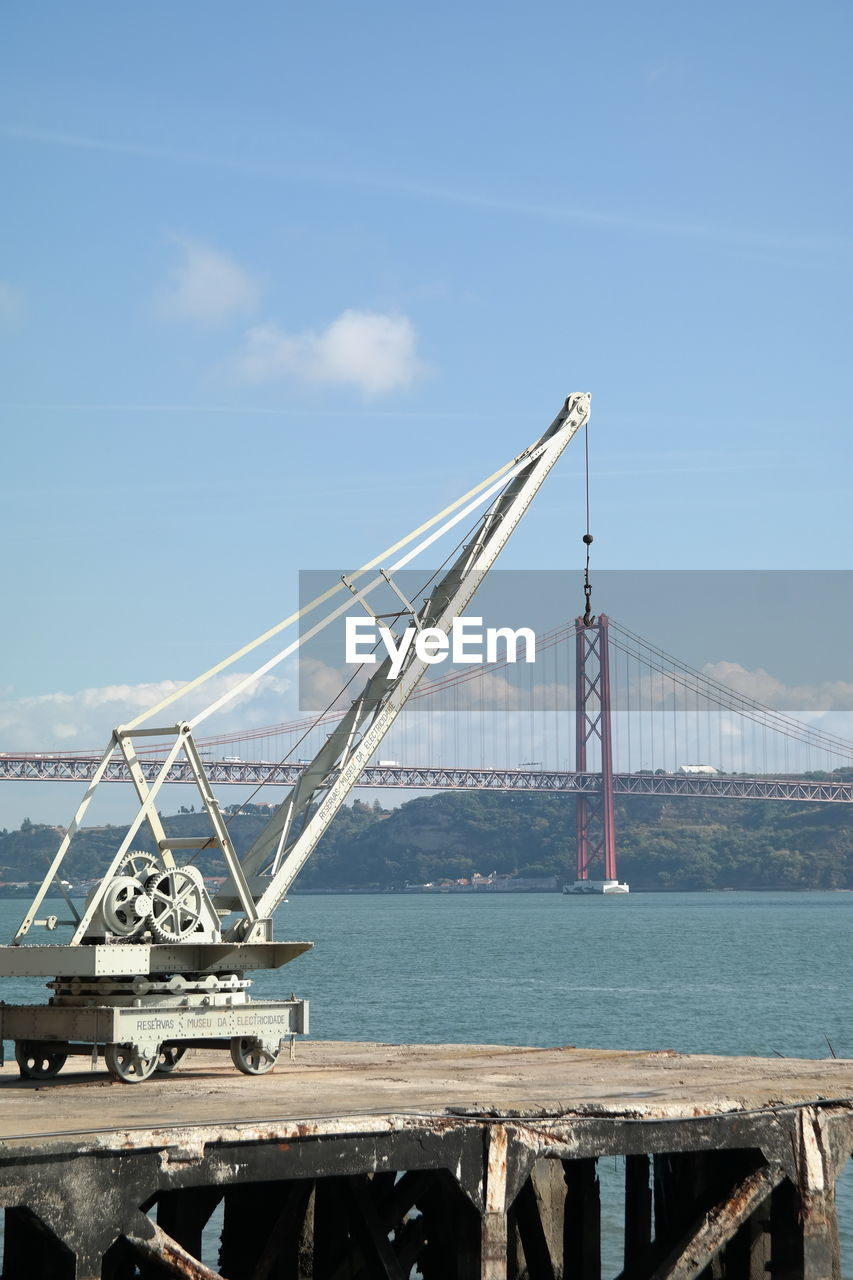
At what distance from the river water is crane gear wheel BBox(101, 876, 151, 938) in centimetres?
1074

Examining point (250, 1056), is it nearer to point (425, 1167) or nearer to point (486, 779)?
point (425, 1167)

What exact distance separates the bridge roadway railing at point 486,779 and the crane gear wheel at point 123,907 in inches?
3414

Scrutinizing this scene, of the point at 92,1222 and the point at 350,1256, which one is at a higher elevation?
the point at 92,1222

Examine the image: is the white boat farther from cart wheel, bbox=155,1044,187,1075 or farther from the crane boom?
cart wheel, bbox=155,1044,187,1075

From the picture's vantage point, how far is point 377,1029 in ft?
152

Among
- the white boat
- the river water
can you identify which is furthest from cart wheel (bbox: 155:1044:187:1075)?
the white boat

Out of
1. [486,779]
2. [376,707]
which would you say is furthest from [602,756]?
[376,707]

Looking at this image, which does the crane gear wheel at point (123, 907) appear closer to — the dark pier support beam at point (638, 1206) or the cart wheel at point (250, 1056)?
the cart wheel at point (250, 1056)

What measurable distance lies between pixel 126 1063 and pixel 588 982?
50964 mm

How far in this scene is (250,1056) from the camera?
65.5 feet

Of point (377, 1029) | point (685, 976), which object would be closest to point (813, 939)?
point (685, 976)

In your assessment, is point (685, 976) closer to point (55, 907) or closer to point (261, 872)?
point (261, 872)

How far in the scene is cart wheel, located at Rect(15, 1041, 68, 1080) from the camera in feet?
63.1

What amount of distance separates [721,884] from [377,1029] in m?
147
